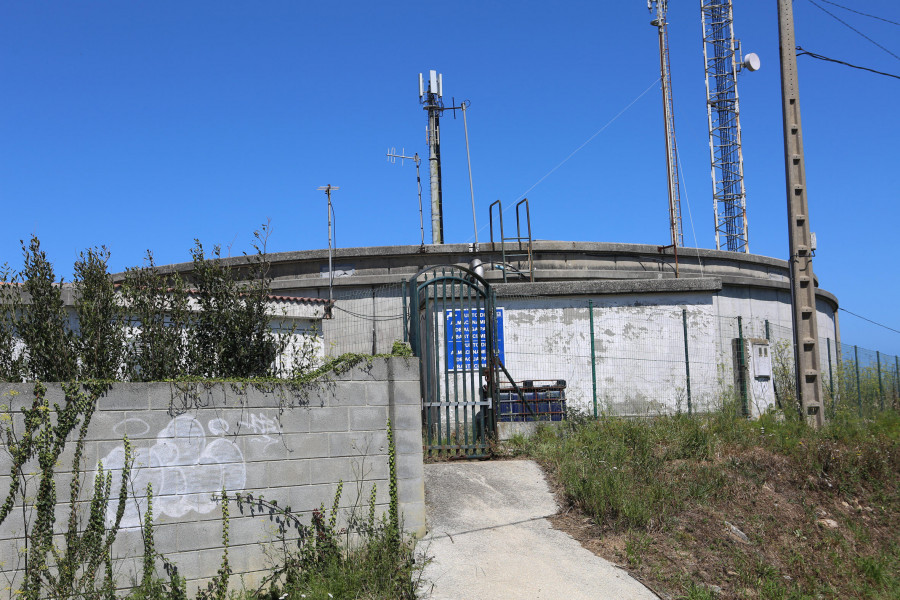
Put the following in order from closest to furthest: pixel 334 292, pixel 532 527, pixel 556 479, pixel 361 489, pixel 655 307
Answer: pixel 361 489
pixel 532 527
pixel 556 479
pixel 655 307
pixel 334 292

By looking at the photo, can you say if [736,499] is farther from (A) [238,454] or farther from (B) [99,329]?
(B) [99,329]

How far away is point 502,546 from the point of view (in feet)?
22.7

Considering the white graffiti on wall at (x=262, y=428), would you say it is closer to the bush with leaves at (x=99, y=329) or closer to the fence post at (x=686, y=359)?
the bush with leaves at (x=99, y=329)

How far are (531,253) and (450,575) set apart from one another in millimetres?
10569

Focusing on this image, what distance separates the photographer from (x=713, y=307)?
12.8 meters

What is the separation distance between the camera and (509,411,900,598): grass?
6.91 metres

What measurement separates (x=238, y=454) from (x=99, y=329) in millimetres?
1678

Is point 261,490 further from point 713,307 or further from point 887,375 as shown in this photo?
point 887,375

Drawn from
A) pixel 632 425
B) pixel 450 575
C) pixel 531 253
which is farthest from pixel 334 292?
pixel 450 575

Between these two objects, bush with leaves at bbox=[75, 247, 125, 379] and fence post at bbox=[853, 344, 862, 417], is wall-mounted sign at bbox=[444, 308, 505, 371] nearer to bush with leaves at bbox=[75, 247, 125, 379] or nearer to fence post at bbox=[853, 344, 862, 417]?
bush with leaves at bbox=[75, 247, 125, 379]

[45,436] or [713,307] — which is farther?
[713,307]

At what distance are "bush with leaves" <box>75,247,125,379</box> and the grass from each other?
16.3ft

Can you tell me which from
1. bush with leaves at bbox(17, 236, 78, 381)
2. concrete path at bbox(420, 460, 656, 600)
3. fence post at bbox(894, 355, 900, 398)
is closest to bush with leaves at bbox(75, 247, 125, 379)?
bush with leaves at bbox(17, 236, 78, 381)

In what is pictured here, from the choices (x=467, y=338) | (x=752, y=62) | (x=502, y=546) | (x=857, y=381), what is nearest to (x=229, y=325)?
(x=502, y=546)
